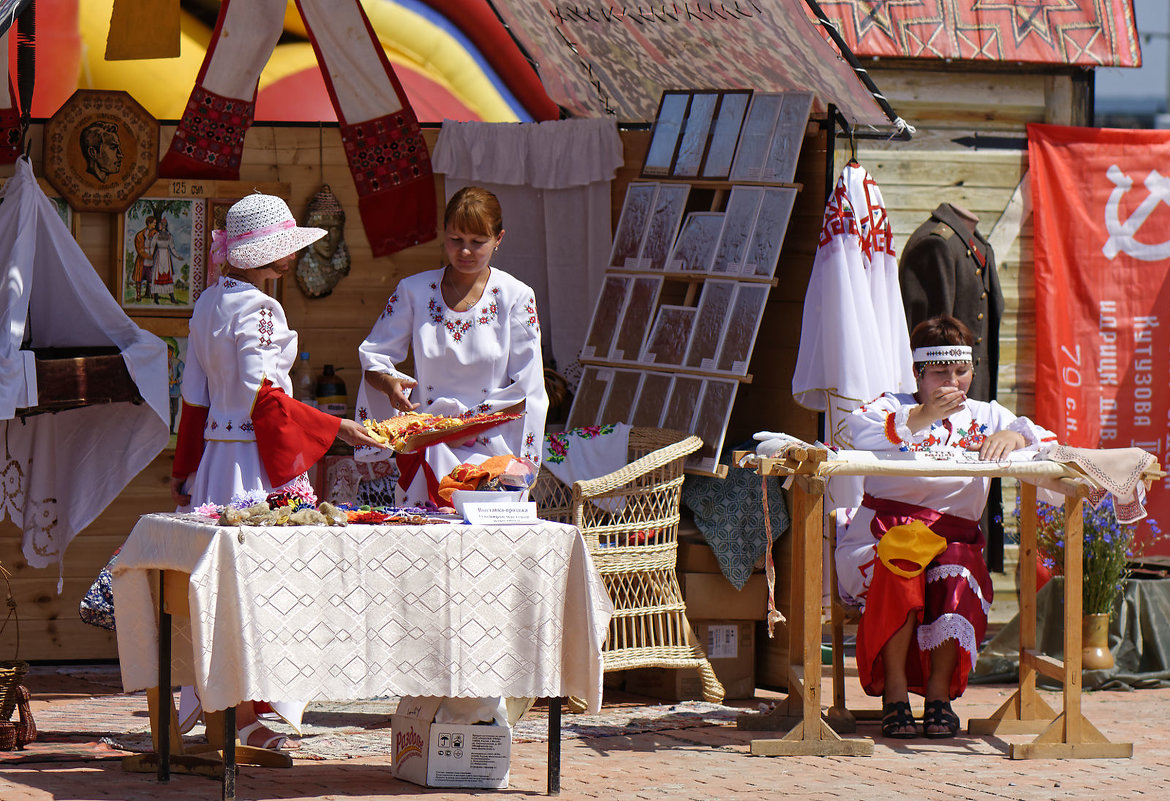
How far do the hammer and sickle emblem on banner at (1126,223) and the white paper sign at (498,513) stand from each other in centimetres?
454

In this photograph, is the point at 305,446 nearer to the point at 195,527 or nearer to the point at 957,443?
the point at 195,527

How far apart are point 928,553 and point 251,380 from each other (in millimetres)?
2297

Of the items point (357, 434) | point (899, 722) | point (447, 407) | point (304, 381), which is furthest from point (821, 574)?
point (304, 381)

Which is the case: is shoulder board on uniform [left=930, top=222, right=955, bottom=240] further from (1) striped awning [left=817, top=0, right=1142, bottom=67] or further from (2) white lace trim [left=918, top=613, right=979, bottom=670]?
(2) white lace trim [left=918, top=613, right=979, bottom=670]

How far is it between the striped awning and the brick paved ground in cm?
379

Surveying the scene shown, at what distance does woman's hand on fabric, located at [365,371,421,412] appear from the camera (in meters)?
5.25

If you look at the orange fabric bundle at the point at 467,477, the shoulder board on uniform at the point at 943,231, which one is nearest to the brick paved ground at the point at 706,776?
the orange fabric bundle at the point at 467,477

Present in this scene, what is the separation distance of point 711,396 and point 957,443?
1150mm

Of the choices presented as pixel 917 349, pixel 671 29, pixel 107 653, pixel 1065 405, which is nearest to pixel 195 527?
pixel 917 349

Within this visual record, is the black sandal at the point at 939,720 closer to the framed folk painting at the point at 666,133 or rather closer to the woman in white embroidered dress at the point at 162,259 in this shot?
the framed folk painting at the point at 666,133

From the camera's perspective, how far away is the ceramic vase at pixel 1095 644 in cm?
668

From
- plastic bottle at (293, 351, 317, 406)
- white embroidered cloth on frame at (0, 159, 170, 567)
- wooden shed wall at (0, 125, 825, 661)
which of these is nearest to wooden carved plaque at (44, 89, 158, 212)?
wooden shed wall at (0, 125, 825, 661)

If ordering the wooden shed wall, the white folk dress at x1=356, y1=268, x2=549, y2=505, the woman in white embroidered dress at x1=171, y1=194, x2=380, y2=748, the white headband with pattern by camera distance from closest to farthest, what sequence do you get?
the woman in white embroidered dress at x1=171, y1=194, x2=380, y2=748, the white folk dress at x1=356, y1=268, x2=549, y2=505, the white headband with pattern, the wooden shed wall

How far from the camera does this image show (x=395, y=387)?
5262 mm
